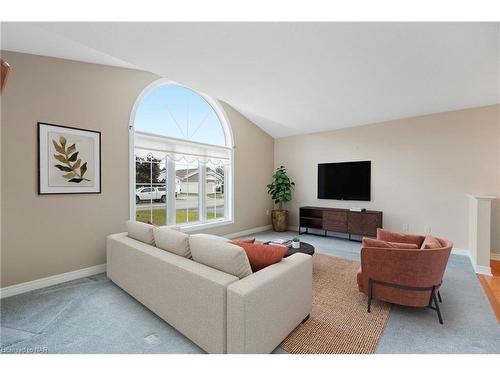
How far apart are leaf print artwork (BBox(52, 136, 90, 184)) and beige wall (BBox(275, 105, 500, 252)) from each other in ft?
16.1

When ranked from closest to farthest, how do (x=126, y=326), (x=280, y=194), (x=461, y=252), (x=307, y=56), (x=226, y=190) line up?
(x=126, y=326) → (x=307, y=56) → (x=461, y=252) → (x=226, y=190) → (x=280, y=194)

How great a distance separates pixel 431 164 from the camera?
4.35 m

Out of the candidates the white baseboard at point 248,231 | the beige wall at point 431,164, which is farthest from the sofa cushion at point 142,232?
the beige wall at point 431,164

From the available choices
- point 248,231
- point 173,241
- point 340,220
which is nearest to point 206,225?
point 248,231

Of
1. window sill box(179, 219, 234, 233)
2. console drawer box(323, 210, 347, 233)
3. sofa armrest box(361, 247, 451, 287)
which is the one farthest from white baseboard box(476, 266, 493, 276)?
window sill box(179, 219, 234, 233)

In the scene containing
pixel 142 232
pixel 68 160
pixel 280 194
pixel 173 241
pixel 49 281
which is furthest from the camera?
pixel 280 194

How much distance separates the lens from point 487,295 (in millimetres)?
2629

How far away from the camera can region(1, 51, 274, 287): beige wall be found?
2.60 meters

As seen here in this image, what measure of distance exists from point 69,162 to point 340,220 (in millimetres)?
4887

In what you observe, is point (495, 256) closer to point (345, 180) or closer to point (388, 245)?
point (345, 180)

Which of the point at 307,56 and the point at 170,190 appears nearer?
the point at 307,56
